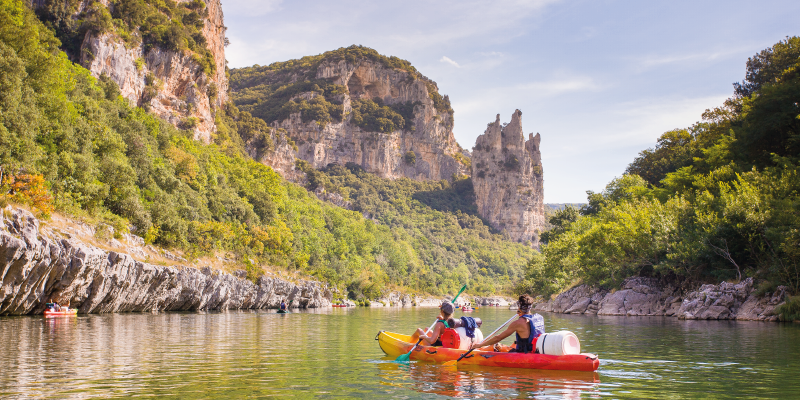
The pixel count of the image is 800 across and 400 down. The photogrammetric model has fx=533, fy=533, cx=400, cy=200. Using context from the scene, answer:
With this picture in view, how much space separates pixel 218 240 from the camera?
47000mm

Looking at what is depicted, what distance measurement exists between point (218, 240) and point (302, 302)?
663 inches

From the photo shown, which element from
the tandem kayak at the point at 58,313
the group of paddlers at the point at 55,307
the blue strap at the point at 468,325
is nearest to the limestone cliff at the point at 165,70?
the group of paddlers at the point at 55,307

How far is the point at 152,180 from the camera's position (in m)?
45.5

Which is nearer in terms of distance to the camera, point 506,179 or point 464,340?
point 464,340

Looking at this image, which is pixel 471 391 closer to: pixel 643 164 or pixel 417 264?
pixel 643 164

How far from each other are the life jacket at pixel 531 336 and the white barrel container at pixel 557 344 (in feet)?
0.89

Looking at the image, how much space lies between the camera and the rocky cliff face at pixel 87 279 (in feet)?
75.6

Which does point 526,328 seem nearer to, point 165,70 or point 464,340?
point 464,340

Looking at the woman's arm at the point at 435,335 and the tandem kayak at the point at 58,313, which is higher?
the woman's arm at the point at 435,335

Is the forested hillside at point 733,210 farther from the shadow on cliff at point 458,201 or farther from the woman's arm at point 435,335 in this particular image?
the shadow on cliff at point 458,201

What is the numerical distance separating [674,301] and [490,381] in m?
31.5

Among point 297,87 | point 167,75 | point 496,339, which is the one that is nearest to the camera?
point 496,339

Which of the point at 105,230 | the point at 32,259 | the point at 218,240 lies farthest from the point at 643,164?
the point at 32,259

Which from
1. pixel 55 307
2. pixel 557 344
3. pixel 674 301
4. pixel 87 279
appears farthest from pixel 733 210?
pixel 55 307
